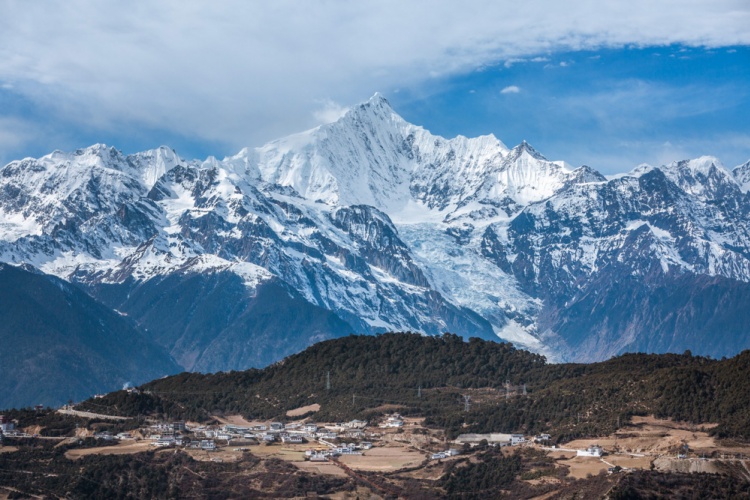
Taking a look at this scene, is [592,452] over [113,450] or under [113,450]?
under

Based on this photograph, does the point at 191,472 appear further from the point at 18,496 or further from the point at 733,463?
the point at 733,463

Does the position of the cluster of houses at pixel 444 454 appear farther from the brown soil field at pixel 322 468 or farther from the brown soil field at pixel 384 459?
the brown soil field at pixel 322 468

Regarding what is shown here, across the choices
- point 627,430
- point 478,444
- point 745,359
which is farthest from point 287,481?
point 745,359

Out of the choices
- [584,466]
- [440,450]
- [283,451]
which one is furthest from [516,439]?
[283,451]

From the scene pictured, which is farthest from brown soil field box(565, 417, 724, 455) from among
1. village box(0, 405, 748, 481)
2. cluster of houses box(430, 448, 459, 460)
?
cluster of houses box(430, 448, 459, 460)

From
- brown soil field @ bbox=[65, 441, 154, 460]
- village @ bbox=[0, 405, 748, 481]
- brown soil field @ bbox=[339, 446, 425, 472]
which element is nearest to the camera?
village @ bbox=[0, 405, 748, 481]

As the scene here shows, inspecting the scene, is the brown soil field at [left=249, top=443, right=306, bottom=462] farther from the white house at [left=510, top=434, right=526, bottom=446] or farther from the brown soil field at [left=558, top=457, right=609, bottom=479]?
the brown soil field at [left=558, top=457, right=609, bottom=479]

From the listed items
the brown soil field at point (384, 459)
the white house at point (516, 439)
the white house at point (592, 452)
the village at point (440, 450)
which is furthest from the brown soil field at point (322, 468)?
the white house at point (592, 452)

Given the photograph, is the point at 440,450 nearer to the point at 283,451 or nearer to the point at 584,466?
the point at 283,451

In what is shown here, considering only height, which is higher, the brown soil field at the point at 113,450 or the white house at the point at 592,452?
the brown soil field at the point at 113,450
